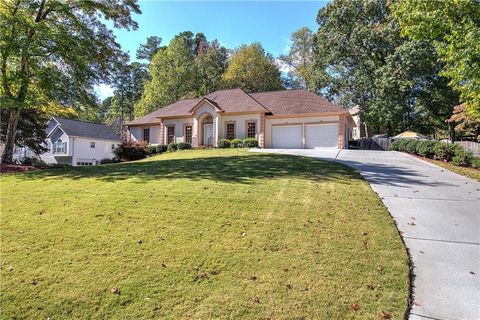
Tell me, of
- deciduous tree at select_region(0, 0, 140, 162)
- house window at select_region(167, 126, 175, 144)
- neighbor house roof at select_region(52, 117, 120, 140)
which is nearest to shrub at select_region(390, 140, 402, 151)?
house window at select_region(167, 126, 175, 144)

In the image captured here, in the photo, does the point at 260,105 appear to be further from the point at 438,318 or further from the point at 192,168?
the point at 438,318

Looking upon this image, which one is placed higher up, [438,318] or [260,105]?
[260,105]

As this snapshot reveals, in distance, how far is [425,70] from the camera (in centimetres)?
2889

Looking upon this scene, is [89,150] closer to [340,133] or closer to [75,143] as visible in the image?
[75,143]

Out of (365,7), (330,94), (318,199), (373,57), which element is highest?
(365,7)

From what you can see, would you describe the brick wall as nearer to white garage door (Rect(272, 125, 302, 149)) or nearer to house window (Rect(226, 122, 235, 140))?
white garage door (Rect(272, 125, 302, 149))

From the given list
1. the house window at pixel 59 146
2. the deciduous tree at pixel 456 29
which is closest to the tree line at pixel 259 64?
the deciduous tree at pixel 456 29

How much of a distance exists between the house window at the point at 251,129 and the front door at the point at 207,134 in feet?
11.2

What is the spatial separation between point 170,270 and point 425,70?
31.8 m

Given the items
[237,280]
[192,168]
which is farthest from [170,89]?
[237,280]

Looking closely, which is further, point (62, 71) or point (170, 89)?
point (170, 89)

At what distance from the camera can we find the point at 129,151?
23812 mm

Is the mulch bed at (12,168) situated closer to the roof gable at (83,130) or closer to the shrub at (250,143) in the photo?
the shrub at (250,143)

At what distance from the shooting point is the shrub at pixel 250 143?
1011 inches
